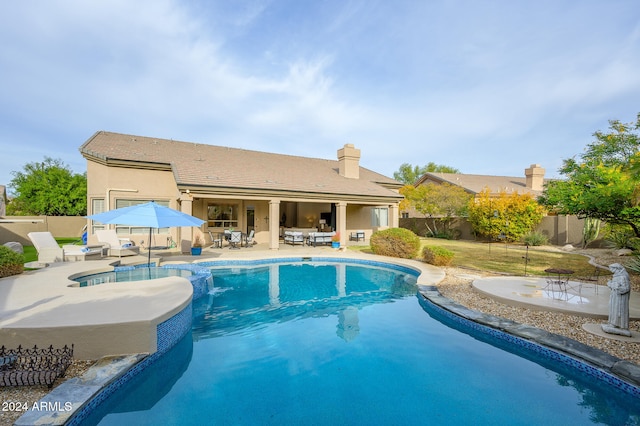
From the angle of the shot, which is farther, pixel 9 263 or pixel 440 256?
pixel 440 256

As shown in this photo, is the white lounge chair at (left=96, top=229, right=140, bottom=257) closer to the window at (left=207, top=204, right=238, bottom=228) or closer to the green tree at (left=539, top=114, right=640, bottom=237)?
the window at (left=207, top=204, right=238, bottom=228)

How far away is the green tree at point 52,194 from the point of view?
28188 millimetres

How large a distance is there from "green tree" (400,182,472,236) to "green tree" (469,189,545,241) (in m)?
2.58

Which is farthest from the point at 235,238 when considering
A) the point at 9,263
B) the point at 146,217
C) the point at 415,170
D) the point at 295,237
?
the point at 415,170

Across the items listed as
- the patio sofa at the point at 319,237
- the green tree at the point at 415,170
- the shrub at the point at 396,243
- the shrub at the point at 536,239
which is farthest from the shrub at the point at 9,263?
the green tree at the point at 415,170

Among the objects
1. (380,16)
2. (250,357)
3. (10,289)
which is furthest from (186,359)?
(380,16)

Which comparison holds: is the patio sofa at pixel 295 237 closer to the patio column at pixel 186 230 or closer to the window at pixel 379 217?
the patio column at pixel 186 230

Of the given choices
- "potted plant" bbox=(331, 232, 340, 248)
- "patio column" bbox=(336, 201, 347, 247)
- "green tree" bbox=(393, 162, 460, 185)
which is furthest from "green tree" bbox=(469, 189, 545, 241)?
"green tree" bbox=(393, 162, 460, 185)

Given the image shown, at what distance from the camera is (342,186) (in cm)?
1950

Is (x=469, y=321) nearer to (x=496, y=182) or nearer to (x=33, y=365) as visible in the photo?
(x=33, y=365)

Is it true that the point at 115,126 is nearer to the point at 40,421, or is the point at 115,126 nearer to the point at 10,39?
the point at 10,39

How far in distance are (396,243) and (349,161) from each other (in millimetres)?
9102

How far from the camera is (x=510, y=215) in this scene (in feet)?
69.2

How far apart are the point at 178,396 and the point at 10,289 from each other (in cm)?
558
